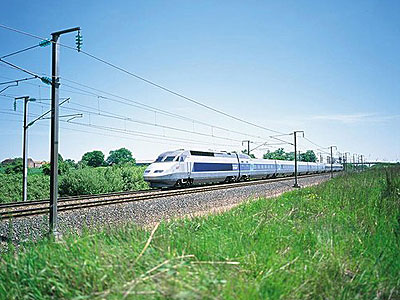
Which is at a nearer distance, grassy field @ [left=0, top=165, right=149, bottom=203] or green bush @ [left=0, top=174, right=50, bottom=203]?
green bush @ [left=0, top=174, right=50, bottom=203]

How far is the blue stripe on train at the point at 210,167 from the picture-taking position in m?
28.5

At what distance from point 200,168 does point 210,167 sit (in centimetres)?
210

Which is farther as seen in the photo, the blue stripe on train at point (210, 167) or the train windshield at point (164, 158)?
the blue stripe on train at point (210, 167)

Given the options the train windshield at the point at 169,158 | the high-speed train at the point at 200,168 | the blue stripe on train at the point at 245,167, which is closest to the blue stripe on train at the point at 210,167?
the high-speed train at the point at 200,168

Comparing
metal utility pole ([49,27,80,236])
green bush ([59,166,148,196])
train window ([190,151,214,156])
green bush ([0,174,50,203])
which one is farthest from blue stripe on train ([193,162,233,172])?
metal utility pole ([49,27,80,236])

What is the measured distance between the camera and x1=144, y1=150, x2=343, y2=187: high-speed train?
25.5m

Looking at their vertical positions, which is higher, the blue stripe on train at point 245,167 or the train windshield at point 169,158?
the train windshield at point 169,158

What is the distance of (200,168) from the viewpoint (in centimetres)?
2897

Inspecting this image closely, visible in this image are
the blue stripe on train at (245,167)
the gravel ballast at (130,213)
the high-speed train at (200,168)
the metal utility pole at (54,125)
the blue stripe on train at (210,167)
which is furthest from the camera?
the blue stripe on train at (245,167)

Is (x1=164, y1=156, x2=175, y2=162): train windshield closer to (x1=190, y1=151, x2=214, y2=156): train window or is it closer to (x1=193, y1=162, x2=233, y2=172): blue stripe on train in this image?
(x1=190, y1=151, x2=214, y2=156): train window

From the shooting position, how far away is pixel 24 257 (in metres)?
3.78

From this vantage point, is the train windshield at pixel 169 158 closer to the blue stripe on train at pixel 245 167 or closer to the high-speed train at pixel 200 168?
the high-speed train at pixel 200 168

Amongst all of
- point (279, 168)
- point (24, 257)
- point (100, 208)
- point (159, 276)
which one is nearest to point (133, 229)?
point (24, 257)

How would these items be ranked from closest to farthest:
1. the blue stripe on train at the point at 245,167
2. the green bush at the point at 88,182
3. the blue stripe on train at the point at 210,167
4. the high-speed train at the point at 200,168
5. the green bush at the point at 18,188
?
the green bush at the point at 18,188 → the high-speed train at the point at 200,168 → the green bush at the point at 88,182 → the blue stripe on train at the point at 210,167 → the blue stripe on train at the point at 245,167
